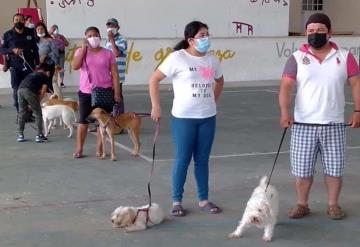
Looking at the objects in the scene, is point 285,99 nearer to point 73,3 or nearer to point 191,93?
point 191,93

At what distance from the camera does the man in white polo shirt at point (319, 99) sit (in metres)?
5.28

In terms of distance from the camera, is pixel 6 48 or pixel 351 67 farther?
pixel 6 48

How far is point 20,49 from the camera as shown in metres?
10.8

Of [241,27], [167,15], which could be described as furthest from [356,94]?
[241,27]

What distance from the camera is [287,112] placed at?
540cm

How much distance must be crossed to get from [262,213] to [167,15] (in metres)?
16.7

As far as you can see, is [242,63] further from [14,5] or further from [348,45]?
[14,5]

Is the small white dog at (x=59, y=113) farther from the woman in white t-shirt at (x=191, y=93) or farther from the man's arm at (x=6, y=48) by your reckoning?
the woman in white t-shirt at (x=191, y=93)

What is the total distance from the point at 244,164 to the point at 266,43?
1182cm

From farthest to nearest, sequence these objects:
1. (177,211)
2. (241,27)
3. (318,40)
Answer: (241,27) → (177,211) → (318,40)

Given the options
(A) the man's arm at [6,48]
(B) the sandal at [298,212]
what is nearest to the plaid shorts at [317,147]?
(B) the sandal at [298,212]

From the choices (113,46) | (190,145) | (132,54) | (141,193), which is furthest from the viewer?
(132,54)

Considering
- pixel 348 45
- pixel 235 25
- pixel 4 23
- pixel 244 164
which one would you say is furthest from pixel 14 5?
pixel 244 164

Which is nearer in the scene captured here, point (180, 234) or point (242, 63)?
point (180, 234)
